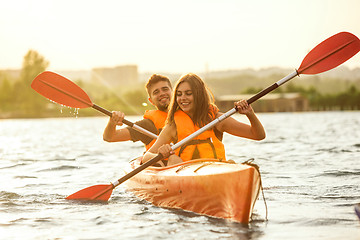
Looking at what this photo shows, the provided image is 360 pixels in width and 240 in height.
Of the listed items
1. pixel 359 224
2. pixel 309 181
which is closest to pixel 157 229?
pixel 359 224

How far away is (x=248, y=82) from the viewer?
19838cm

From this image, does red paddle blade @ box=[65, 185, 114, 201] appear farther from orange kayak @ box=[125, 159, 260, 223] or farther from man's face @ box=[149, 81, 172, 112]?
man's face @ box=[149, 81, 172, 112]

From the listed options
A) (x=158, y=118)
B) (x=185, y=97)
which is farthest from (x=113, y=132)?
(x=185, y=97)

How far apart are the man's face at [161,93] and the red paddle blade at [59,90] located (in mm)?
1052

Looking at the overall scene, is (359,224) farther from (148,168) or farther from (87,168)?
(87,168)

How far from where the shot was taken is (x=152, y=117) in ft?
23.3

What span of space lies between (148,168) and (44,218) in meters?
1.27

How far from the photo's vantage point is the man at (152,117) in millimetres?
6806

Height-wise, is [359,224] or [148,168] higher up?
[148,168]

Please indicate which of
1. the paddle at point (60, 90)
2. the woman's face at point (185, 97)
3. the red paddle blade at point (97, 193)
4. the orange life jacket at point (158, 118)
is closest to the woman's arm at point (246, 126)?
the woman's face at point (185, 97)

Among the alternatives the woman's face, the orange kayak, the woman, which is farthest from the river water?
the woman's face

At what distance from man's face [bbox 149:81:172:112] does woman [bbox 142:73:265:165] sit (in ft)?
3.06

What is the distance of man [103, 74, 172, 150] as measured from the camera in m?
6.81

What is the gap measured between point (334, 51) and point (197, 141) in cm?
187
